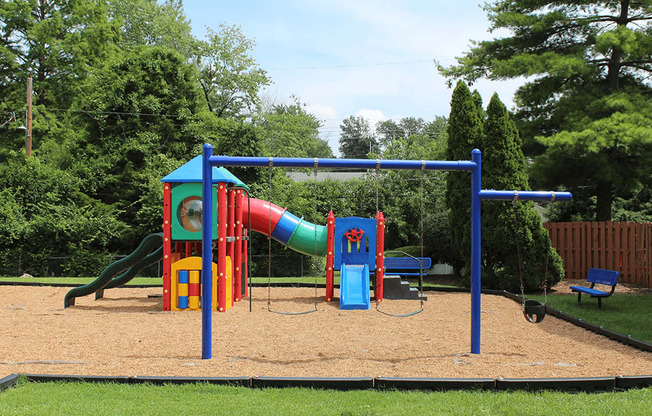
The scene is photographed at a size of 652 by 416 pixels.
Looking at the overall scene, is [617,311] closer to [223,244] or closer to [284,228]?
[284,228]

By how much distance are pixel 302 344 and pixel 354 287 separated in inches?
149

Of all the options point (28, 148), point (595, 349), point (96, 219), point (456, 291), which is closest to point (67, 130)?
point (28, 148)

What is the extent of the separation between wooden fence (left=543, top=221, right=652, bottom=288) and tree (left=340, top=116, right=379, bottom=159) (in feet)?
174

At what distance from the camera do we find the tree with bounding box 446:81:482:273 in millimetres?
14742

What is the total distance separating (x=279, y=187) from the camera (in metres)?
22.7

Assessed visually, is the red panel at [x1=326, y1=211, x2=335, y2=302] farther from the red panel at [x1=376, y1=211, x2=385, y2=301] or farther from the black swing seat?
the black swing seat

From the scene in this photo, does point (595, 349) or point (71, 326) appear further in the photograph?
point (71, 326)

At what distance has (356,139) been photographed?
82.1 metres

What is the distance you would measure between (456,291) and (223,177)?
645 cm

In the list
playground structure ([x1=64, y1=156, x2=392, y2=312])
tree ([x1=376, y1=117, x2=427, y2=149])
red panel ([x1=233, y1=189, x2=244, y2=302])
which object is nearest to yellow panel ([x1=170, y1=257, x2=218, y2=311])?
playground structure ([x1=64, y1=156, x2=392, y2=312])

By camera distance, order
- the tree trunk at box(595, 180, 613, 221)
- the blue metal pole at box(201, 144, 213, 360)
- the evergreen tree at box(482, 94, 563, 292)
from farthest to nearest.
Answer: the tree trunk at box(595, 180, 613, 221) → the evergreen tree at box(482, 94, 563, 292) → the blue metal pole at box(201, 144, 213, 360)

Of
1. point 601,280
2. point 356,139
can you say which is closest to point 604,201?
point 601,280

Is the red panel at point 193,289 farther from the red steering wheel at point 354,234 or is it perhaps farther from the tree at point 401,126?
the tree at point 401,126

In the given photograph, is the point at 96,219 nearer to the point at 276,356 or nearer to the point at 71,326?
the point at 71,326
